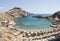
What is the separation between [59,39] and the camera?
28.4 metres

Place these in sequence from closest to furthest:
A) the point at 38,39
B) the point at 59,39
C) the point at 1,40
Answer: the point at 1,40, the point at 59,39, the point at 38,39

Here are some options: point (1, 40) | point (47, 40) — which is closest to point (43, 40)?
point (47, 40)

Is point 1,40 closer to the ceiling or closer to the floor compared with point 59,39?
closer to the ceiling

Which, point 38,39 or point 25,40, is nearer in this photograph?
point 25,40

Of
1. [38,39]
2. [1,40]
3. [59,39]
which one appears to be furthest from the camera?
[38,39]

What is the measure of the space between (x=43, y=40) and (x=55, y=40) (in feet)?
8.56

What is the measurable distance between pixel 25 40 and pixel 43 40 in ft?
12.8

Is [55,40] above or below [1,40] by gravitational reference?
below

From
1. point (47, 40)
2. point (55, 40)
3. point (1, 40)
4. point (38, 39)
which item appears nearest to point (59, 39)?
point (55, 40)

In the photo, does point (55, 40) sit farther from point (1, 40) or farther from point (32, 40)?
point (1, 40)

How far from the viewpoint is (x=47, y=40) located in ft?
98.3

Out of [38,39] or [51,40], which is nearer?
[51,40]

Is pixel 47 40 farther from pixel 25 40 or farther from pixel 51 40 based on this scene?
pixel 25 40

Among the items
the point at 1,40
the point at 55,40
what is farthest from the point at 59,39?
the point at 1,40
